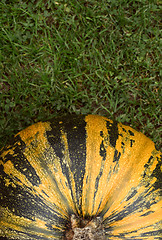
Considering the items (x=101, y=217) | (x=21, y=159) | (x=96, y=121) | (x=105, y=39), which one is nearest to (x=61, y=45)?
(x=105, y=39)

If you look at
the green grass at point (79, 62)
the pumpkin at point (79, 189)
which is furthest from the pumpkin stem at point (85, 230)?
the green grass at point (79, 62)

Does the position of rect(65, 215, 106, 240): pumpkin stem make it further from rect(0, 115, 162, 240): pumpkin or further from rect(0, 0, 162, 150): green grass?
rect(0, 0, 162, 150): green grass

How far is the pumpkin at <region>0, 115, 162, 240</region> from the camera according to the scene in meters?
1.86

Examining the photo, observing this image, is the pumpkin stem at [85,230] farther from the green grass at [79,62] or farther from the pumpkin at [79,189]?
the green grass at [79,62]

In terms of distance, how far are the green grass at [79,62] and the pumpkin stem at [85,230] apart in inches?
55.2

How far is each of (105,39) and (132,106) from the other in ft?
2.58

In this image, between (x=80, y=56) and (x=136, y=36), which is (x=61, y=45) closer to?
(x=80, y=56)

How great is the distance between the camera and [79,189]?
191 cm

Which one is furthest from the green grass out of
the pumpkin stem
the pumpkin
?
the pumpkin stem

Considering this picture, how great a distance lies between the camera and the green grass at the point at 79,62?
3043 mm

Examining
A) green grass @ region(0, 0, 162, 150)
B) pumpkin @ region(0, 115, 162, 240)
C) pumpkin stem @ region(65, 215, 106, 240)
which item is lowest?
pumpkin stem @ region(65, 215, 106, 240)

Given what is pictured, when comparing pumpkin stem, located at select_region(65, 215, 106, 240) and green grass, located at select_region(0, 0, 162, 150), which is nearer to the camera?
pumpkin stem, located at select_region(65, 215, 106, 240)

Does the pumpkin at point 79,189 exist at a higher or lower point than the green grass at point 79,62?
lower

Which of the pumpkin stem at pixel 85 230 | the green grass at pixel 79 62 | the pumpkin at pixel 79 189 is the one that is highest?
the green grass at pixel 79 62
